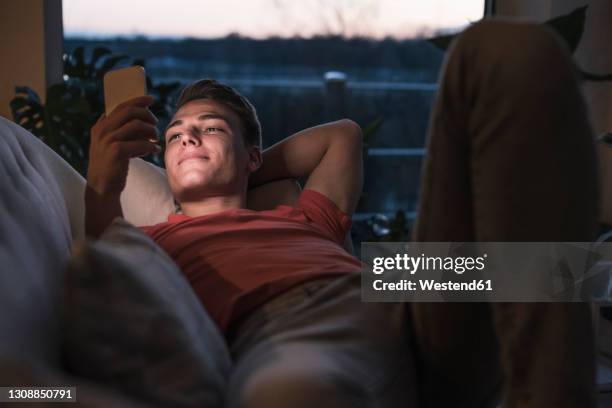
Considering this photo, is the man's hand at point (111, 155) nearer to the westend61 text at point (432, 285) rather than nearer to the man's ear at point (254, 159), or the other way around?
the man's ear at point (254, 159)

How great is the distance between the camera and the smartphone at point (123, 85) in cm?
140

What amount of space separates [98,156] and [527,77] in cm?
86

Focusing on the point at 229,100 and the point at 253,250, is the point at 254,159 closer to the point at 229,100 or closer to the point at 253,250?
the point at 229,100

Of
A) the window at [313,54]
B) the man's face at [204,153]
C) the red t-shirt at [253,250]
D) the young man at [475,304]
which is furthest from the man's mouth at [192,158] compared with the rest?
the window at [313,54]

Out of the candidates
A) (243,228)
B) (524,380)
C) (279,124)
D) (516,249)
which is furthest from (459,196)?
(279,124)

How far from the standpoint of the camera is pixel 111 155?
54.5 inches

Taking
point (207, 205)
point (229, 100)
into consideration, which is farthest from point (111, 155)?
point (229, 100)

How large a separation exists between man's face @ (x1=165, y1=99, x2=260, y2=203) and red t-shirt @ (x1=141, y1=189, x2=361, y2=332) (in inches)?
3.1

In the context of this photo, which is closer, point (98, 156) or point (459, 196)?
point (459, 196)

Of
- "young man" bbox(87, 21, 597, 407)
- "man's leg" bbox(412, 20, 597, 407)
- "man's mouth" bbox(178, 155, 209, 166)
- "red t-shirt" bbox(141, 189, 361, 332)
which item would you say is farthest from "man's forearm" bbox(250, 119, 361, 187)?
"man's leg" bbox(412, 20, 597, 407)

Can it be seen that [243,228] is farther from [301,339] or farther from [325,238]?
[301,339]

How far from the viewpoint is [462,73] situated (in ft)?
2.87

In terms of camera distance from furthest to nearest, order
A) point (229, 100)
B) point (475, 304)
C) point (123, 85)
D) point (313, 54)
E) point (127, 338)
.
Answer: point (313, 54)
point (229, 100)
point (123, 85)
point (475, 304)
point (127, 338)

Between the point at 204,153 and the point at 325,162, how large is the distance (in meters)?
0.30
